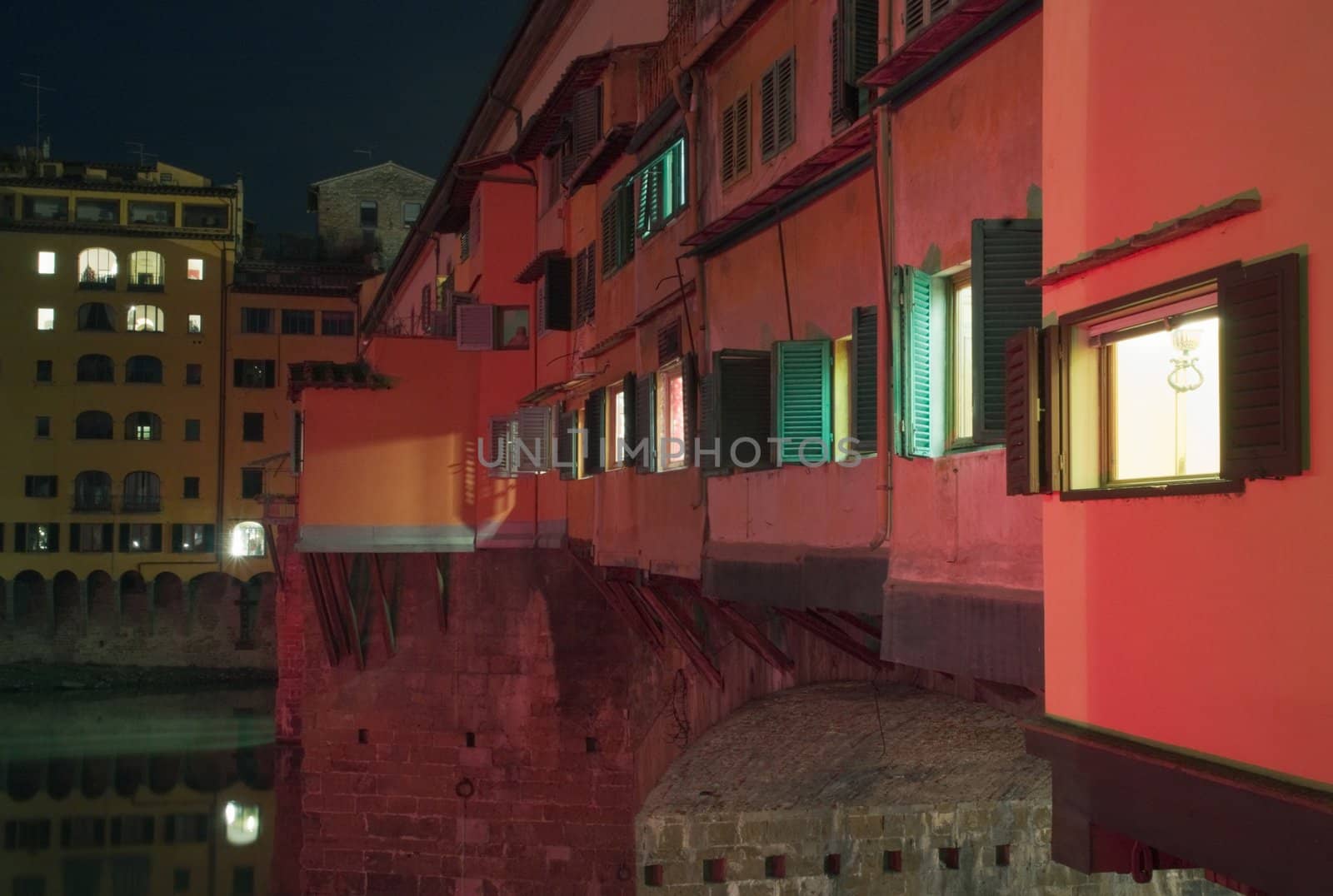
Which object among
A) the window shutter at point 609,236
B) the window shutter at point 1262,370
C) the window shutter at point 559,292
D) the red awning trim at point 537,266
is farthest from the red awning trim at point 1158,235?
the red awning trim at point 537,266

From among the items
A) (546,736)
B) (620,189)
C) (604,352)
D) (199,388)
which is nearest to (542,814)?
(546,736)

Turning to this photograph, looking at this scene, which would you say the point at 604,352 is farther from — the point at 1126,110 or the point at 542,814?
the point at 1126,110

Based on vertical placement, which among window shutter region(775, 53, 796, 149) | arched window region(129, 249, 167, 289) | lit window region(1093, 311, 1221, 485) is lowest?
lit window region(1093, 311, 1221, 485)

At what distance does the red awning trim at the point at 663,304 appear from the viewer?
13.5 metres

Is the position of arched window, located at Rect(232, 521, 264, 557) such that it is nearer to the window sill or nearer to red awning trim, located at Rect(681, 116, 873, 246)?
red awning trim, located at Rect(681, 116, 873, 246)

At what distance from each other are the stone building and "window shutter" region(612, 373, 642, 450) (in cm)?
4862

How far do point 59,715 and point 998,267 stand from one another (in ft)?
167

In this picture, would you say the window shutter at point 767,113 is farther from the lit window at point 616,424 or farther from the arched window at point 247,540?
the arched window at point 247,540

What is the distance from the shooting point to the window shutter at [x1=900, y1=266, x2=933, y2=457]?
26.1 feet

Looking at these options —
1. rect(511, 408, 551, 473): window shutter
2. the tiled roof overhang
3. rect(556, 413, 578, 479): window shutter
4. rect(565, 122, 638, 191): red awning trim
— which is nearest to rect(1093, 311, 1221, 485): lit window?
rect(565, 122, 638, 191): red awning trim

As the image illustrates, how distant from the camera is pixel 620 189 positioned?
16688 mm

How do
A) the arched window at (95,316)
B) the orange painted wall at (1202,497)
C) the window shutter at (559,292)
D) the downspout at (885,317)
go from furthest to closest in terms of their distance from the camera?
1. the arched window at (95,316)
2. the window shutter at (559,292)
3. the downspout at (885,317)
4. the orange painted wall at (1202,497)

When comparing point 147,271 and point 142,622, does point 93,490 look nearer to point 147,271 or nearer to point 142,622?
point 142,622

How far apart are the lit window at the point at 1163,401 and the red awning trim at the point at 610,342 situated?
10615mm
